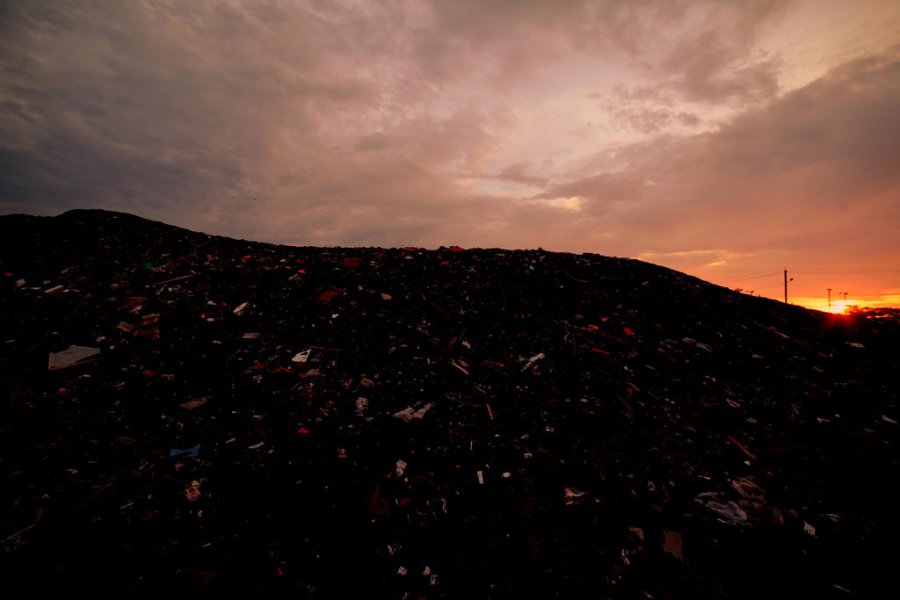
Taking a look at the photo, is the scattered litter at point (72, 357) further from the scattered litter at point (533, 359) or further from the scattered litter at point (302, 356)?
the scattered litter at point (533, 359)

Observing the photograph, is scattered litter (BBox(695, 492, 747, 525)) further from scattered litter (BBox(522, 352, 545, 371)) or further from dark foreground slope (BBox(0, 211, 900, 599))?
scattered litter (BBox(522, 352, 545, 371))

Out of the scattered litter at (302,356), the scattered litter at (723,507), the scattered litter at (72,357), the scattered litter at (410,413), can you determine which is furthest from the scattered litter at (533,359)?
the scattered litter at (72,357)

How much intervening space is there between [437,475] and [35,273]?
698cm

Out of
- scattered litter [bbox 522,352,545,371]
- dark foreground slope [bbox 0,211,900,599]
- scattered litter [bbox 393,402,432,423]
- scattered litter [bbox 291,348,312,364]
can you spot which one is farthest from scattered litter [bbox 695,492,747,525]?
scattered litter [bbox 291,348,312,364]

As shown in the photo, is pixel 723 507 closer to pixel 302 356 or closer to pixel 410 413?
pixel 410 413

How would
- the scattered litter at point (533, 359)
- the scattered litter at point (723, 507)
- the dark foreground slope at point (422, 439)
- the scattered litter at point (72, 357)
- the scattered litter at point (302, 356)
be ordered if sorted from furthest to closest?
1. the scattered litter at point (533, 359)
2. the scattered litter at point (302, 356)
3. the scattered litter at point (72, 357)
4. the scattered litter at point (723, 507)
5. the dark foreground slope at point (422, 439)

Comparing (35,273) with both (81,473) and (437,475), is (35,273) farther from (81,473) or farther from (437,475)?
(437,475)

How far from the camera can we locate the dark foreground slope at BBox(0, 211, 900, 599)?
230 cm

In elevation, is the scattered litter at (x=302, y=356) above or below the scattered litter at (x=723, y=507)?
above

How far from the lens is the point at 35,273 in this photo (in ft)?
17.9

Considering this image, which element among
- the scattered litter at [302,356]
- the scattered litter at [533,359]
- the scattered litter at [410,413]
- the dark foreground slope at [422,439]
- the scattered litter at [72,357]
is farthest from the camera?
the scattered litter at [533,359]

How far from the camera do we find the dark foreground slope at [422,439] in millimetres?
2303

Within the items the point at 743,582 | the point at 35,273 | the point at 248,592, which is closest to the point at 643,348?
the point at 743,582

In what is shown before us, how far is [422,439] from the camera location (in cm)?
333
